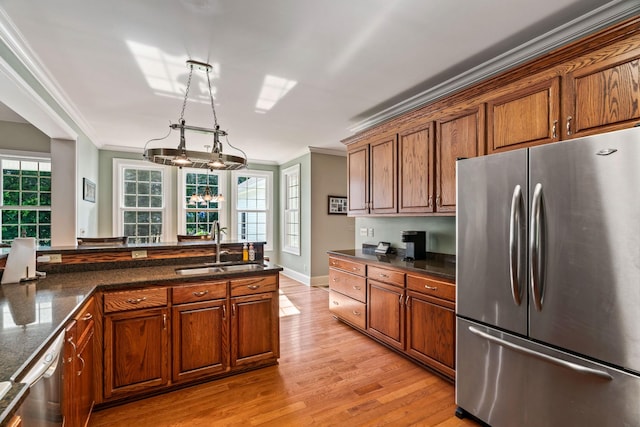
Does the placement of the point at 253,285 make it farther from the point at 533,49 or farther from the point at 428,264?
the point at 533,49

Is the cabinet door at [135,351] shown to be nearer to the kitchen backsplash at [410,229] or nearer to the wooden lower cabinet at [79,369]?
the wooden lower cabinet at [79,369]

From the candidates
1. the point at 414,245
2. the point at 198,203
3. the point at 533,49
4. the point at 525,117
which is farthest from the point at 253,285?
the point at 198,203

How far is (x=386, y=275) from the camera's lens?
2955 mm

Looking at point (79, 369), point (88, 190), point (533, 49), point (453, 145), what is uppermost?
point (533, 49)

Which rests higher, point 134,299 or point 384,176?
point 384,176

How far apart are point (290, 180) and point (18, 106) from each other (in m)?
4.44

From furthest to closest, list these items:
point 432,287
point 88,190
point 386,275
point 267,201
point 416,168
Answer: point 267,201, point 88,190, point 416,168, point 386,275, point 432,287

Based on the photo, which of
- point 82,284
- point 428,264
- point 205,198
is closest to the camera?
point 82,284

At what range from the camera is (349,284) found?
3529 millimetres

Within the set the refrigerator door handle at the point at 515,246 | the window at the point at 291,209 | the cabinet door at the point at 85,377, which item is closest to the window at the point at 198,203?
the window at the point at 291,209

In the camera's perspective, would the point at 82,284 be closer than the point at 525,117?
Yes

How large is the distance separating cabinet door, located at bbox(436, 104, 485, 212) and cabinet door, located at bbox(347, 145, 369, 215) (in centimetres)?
109

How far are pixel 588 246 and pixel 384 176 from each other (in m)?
2.20

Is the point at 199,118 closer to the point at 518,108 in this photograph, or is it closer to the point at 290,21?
the point at 290,21
